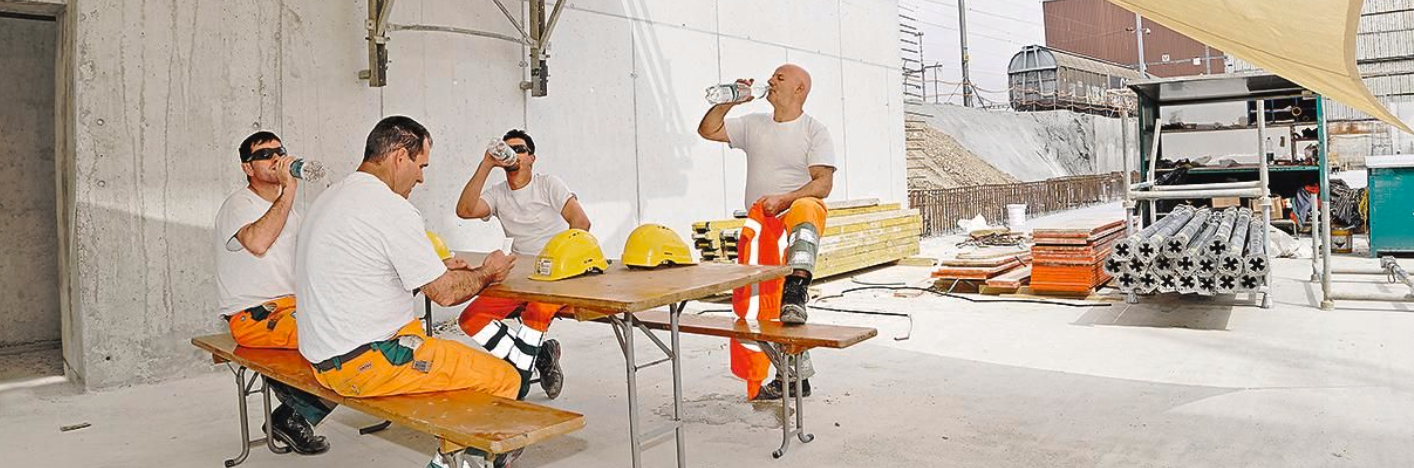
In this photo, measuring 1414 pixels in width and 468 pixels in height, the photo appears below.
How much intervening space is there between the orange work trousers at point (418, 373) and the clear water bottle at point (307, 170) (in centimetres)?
104

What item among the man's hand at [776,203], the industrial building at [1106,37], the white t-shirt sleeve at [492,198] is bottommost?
the man's hand at [776,203]

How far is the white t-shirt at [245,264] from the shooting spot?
411cm

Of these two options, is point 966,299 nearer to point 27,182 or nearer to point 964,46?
point 27,182

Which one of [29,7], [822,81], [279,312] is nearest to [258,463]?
[279,312]

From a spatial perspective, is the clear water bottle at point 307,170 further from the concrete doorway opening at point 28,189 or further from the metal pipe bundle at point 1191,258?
the metal pipe bundle at point 1191,258

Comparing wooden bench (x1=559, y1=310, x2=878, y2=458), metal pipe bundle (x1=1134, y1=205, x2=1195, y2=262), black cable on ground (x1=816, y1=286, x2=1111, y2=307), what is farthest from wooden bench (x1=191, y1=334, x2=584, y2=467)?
black cable on ground (x1=816, y1=286, x2=1111, y2=307)

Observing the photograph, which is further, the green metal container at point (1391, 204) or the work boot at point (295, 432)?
the green metal container at point (1391, 204)

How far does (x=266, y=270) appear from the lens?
13.6ft

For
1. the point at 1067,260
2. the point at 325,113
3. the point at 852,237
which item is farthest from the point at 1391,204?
the point at 325,113

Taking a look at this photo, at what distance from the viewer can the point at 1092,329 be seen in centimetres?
686

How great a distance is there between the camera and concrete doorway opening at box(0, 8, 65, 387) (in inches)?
284

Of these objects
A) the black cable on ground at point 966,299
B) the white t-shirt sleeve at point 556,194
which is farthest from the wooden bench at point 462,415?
the black cable on ground at point 966,299

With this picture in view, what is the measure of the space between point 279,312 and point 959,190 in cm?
1530

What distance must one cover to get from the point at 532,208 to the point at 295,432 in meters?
1.72
